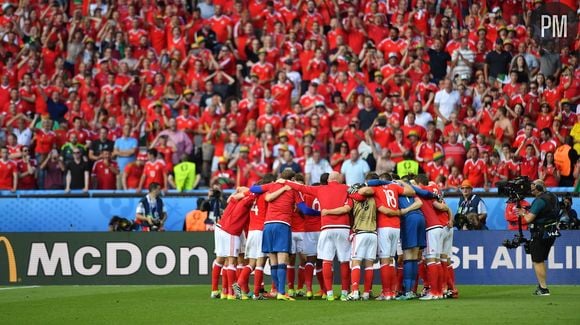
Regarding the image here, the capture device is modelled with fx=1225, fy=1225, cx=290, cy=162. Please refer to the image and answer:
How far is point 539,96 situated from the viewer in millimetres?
28297

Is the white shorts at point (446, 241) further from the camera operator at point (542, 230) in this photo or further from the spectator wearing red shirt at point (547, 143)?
the spectator wearing red shirt at point (547, 143)

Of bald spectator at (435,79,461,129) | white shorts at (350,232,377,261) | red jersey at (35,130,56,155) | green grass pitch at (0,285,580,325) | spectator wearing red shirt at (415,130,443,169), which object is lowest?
green grass pitch at (0,285,580,325)

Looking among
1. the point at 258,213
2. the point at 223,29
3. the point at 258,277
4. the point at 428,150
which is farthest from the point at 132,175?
the point at 258,277

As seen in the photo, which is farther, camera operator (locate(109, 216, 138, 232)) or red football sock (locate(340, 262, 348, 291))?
camera operator (locate(109, 216, 138, 232))

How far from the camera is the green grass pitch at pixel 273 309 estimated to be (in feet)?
53.3

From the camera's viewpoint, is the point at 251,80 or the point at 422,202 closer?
the point at 422,202

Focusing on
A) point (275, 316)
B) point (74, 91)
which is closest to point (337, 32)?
point (74, 91)

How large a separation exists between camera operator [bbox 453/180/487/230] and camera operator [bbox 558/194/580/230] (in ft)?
5.01

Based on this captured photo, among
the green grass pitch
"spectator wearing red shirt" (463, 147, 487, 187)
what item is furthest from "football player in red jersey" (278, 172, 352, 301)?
"spectator wearing red shirt" (463, 147, 487, 187)

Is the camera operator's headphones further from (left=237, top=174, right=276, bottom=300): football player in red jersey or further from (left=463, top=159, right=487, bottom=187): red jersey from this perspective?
(left=463, top=159, right=487, bottom=187): red jersey

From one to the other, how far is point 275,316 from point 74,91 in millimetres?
15827

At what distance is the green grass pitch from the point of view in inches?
640

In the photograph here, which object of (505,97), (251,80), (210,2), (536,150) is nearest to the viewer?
(536,150)

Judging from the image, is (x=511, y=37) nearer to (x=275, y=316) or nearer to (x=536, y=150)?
(x=536, y=150)
